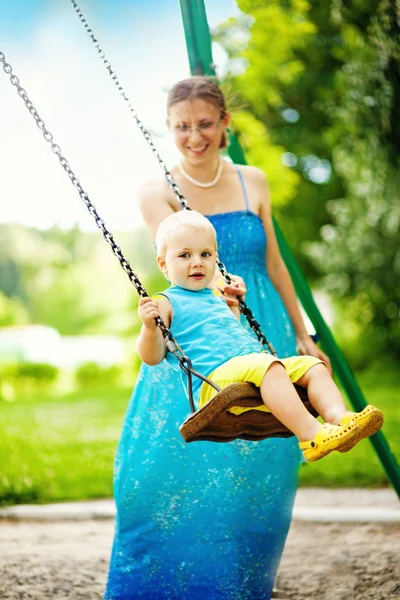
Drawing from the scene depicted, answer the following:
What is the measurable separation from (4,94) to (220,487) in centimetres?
1081

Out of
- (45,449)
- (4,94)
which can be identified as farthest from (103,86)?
(45,449)

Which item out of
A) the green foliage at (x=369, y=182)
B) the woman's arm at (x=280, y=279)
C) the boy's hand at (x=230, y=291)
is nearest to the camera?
the boy's hand at (x=230, y=291)

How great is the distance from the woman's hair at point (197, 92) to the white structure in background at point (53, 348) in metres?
12.5

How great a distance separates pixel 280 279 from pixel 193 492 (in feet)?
3.38

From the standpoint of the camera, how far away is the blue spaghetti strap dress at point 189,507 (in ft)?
11.3

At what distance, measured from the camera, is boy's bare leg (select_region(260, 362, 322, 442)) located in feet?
7.84

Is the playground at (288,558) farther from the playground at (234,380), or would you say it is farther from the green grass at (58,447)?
the green grass at (58,447)

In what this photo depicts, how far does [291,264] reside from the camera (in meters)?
4.13

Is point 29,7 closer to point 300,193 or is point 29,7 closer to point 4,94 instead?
point 4,94

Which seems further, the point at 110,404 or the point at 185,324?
the point at 110,404

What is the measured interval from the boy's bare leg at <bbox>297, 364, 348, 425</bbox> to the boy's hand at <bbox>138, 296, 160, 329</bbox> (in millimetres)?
485

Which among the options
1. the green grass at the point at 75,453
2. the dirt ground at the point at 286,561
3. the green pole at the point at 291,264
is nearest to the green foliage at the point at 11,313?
the green grass at the point at 75,453

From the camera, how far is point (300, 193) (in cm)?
1727

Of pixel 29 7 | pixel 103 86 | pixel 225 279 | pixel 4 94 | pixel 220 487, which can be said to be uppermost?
pixel 29 7
